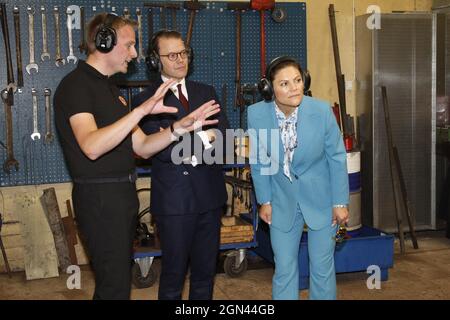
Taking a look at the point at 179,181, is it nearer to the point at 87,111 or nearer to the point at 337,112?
the point at 87,111

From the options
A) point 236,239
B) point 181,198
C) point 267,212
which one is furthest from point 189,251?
point 236,239

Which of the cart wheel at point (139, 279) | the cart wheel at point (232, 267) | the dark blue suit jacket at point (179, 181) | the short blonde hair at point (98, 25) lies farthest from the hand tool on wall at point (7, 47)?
the short blonde hair at point (98, 25)

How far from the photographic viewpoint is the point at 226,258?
4816 mm

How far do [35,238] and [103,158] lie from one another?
8.91ft

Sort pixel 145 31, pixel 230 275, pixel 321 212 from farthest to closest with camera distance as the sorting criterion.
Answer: pixel 145 31
pixel 230 275
pixel 321 212

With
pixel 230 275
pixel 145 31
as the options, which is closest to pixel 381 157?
pixel 230 275

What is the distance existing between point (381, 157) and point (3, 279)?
3.60 metres

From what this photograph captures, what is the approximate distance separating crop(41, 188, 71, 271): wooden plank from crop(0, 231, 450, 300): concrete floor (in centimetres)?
18

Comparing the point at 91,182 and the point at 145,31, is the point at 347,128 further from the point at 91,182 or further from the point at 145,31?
the point at 91,182

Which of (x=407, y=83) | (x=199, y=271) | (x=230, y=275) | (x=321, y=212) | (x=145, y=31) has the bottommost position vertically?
(x=230, y=275)

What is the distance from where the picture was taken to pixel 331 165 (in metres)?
Result: 3.21

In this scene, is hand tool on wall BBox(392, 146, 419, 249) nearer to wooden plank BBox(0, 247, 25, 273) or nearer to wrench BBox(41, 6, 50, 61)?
wrench BBox(41, 6, 50, 61)

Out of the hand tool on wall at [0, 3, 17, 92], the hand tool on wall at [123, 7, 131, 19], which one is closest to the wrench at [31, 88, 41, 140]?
the hand tool on wall at [0, 3, 17, 92]

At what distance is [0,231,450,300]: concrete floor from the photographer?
430 centimetres
